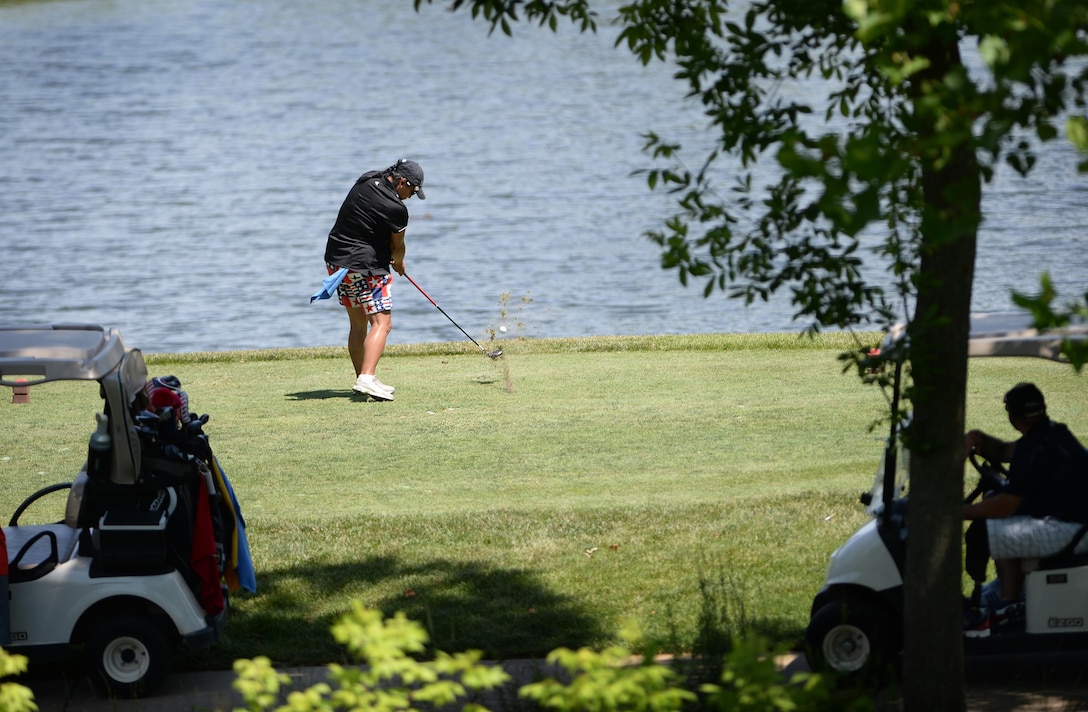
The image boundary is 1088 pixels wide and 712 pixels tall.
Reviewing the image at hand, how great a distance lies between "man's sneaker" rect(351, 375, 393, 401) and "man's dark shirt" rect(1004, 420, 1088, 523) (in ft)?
21.0

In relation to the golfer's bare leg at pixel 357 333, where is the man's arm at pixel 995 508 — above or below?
below

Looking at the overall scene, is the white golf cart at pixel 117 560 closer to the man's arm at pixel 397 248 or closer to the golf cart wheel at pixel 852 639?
the golf cart wheel at pixel 852 639

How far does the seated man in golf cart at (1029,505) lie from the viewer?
5.57 m

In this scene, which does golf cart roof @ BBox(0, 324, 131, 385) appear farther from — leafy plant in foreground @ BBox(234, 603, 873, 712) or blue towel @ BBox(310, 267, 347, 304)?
blue towel @ BBox(310, 267, 347, 304)

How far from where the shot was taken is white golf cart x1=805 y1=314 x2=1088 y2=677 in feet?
18.0

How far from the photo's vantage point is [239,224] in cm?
3209

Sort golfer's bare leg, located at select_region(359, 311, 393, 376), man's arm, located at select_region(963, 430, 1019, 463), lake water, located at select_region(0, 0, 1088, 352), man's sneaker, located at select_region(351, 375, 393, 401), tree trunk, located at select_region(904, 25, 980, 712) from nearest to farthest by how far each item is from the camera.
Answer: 1. tree trunk, located at select_region(904, 25, 980, 712)
2. man's arm, located at select_region(963, 430, 1019, 463)
3. man's sneaker, located at select_region(351, 375, 393, 401)
4. golfer's bare leg, located at select_region(359, 311, 393, 376)
5. lake water, located at select_region(0, 0, 1088, 352)

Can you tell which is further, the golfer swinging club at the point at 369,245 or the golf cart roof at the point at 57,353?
the golfer swinging club at the point at 369,245

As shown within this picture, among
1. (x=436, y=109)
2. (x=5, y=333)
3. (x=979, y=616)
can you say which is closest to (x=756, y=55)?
(x=979, y=616)

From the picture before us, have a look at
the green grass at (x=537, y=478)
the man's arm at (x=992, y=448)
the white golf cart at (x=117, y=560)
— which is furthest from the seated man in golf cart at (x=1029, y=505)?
the white golf cart at (x=117, y=560)

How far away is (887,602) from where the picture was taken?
561 centimetres

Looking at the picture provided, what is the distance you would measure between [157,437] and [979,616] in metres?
3.40

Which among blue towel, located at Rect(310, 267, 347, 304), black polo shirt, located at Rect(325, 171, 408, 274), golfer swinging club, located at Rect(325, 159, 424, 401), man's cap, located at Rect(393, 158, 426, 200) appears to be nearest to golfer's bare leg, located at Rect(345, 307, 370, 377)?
golfer swinging club, located at Rect(325, 159, 424, 401)

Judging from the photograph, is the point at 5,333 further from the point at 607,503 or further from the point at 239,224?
the point at 239,224
